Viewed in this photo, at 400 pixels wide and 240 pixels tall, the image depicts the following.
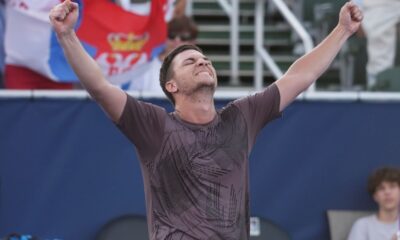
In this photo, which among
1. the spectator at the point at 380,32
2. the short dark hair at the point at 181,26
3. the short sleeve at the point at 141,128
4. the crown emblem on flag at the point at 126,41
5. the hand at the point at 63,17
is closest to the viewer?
the hand at the point at 63,17

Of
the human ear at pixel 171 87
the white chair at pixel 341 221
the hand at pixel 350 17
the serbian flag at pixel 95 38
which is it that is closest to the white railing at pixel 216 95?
the serbian flag at pixel 95 38

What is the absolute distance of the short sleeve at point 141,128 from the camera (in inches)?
142

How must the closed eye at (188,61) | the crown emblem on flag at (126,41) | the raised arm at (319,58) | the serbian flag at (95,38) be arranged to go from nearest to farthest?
the closed eye at (188,61) → the raised arm at (319,58) → the serbian flag at (95,38) → the crown emblem on flag at (126,41)

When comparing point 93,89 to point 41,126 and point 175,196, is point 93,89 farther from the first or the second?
point 41,126

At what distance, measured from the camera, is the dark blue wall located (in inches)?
229

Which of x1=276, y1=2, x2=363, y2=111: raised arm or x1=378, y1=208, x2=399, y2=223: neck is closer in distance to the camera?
x1=276, y1=2, x2=363, y2=111: raised arm

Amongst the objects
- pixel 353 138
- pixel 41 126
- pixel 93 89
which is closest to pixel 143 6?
pixel 41 126

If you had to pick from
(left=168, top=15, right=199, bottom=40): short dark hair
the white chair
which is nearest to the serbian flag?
(left=168, top=15, right=199, bottom=40): short dark hair

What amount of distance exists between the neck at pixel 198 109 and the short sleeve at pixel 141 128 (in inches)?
4.8

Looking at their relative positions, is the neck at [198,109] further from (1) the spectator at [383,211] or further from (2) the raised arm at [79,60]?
(1) the spectator at [383,211]

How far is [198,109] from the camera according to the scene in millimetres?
3699

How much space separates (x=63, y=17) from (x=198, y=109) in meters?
0.65

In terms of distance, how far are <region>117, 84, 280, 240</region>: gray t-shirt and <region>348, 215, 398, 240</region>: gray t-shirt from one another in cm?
225

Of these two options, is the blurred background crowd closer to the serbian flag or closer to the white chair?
the serbian flag
